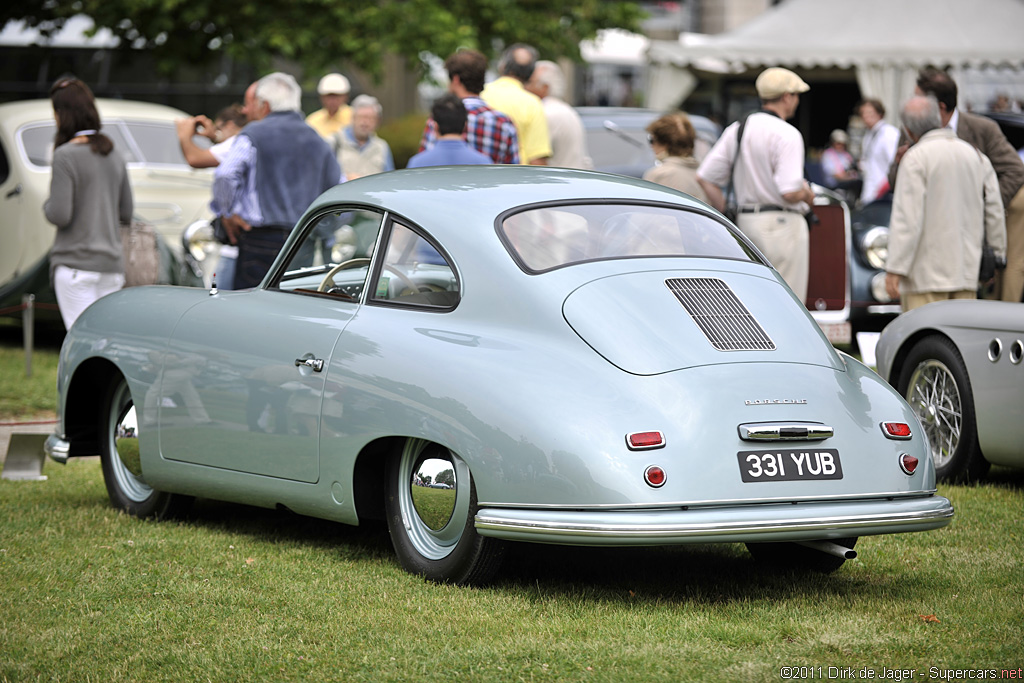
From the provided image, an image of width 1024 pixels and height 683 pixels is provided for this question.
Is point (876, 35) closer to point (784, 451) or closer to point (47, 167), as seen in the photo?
point (47, 167)

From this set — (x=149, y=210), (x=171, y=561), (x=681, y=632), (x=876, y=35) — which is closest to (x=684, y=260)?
(x=681, y=632)

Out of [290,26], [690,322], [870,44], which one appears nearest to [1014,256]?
[690,322]

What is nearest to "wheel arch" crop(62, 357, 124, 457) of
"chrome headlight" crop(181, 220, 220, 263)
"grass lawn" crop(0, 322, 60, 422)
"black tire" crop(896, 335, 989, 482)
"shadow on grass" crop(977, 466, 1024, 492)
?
"grass lawn" crop(0, 322, 60, 422)

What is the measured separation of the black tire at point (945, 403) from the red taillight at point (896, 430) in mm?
1948

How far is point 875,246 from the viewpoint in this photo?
11414mm

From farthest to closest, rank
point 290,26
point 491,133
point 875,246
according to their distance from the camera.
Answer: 1. point 290,26
2. point 875,246
3. point 491,133

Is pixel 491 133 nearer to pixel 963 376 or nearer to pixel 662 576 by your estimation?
pixel 963 376

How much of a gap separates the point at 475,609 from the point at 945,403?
10.7ft

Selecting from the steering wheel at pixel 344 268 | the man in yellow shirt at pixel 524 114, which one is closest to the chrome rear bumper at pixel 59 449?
the steering wheel at pixel 344 268

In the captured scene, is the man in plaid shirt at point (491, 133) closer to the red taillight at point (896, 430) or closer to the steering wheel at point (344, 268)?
the steering wheel at point (344, 268)

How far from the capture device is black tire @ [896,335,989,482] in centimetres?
678

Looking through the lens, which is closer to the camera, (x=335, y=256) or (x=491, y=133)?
(x=335, y=256)

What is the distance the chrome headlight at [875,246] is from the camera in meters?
11.4

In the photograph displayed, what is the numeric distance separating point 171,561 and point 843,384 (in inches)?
102
